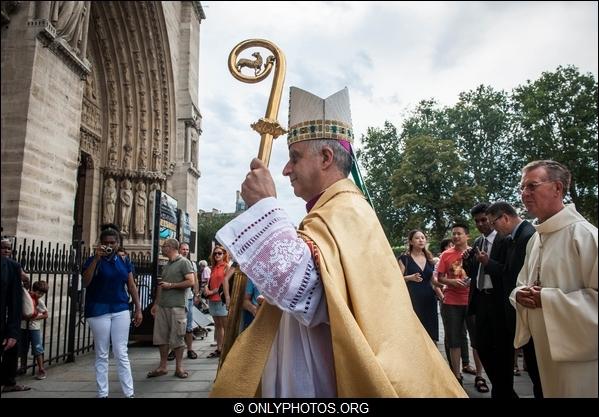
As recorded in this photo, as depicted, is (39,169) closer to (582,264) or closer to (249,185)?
(249,185)

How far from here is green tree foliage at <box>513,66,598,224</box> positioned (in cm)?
2592

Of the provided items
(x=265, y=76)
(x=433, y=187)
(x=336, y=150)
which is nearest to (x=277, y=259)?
(x=336, y=150)

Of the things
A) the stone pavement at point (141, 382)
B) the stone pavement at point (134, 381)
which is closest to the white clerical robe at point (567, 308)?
the stone pavement at point (141, 382)

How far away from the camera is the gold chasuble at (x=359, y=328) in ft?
4.22

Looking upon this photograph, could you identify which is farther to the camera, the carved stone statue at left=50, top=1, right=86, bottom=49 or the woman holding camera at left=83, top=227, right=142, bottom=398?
the carved stone statue at left=50, top=1, right=86, bottom=49

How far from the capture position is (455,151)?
28656 millimetres

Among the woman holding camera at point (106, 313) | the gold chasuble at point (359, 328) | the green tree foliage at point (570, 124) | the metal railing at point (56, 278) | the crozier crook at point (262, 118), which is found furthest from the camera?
the green tree foliage at point (570, 124)

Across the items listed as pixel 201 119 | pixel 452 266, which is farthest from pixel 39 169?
pixel 201 119

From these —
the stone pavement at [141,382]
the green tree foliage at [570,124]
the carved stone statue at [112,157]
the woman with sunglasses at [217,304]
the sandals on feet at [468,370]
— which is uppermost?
the green tree foliage at [570,124]

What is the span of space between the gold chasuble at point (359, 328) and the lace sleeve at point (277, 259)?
63 mm

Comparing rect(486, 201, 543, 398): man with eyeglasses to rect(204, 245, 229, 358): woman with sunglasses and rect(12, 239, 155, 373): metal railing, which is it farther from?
rect(12, 239, 155, 373): metal railing

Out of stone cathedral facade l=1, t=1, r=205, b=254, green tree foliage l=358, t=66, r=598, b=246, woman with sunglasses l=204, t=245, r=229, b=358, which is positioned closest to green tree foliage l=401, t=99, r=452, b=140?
green tree foliage l=358, t=66, r=598, b=246

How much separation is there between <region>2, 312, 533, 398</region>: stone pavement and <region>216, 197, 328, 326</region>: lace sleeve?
12.7ft

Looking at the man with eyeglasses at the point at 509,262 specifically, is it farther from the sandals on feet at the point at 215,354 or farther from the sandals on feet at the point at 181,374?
the sandals on feet at the point at 215,354
